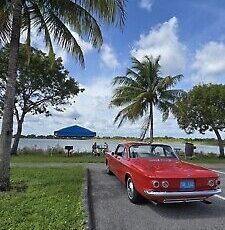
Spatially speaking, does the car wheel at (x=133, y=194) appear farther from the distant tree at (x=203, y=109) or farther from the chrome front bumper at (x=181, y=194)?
the distant tree at (x=203, y=109)

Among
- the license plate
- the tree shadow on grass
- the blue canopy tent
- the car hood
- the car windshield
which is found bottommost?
the tree shadow on grass

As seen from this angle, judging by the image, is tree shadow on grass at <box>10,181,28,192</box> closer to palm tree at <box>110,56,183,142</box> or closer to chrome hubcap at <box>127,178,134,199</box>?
chrome hubcap at <box>127,178,134,199</box>

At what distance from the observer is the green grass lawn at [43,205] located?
21.4 ft

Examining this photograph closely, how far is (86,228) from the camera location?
6195mm

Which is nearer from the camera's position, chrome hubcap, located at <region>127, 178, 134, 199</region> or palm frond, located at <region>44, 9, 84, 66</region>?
chrome hubcap, located at <region>127, 178, 134, 199</region>

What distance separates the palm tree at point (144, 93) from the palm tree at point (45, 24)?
15.0 m

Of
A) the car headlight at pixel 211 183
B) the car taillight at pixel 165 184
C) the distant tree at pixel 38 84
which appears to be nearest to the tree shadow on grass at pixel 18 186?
the car taillight at pixel 165 184

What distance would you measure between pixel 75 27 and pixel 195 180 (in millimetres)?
6637

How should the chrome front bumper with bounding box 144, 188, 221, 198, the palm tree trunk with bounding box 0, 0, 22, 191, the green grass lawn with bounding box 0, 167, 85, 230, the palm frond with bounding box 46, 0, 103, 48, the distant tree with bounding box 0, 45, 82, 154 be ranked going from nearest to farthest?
the green grass lawn with bounding box 0, 167, 85, 230
the chrome front bumper with bounding box 144, 188, 221, 198
the palm tree trunk with bounding box 0, 0, 22, 191
the palm frond with bounding box 46, 0, 103, 48
the distant tree with bounding box 0, 45, 82, 154

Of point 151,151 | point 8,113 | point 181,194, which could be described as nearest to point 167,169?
point 181,194

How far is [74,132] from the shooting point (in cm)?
2762

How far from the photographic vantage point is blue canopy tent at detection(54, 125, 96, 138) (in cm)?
2745

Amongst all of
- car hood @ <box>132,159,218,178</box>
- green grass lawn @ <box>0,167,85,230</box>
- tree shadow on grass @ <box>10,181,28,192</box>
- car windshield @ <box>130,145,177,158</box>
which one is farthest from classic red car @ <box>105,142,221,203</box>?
tree shadow on grass @ <box>10,181,28,192</box>

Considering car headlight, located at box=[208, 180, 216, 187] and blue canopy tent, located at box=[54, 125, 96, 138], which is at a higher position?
blue canopy tent, located at box=[54, 125, 96, 138]
